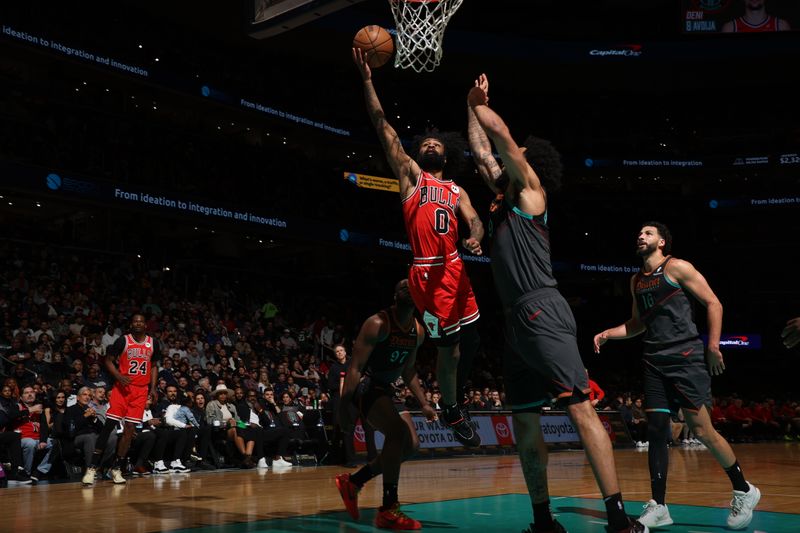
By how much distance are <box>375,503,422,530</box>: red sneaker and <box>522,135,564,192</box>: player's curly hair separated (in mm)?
2502

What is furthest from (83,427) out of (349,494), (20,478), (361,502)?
(349,494)

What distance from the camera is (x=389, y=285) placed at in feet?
96.5

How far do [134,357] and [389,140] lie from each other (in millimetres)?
5590

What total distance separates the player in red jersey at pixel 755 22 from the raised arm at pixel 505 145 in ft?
86.5

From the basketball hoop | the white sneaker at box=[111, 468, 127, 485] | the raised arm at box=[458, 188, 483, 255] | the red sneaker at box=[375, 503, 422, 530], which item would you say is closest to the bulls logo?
the white sneaker at box=[111, 468, 127, 485]

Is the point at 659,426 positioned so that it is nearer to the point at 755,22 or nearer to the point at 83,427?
the point at 83,427

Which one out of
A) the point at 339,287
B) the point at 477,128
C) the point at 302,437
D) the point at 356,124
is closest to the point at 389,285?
the point at 339,287

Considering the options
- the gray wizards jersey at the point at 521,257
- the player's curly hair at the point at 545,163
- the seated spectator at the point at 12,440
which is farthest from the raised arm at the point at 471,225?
the seated spectator at the point at 12,440

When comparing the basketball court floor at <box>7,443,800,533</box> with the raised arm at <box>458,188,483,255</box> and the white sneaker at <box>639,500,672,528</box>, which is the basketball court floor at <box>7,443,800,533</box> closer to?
the white sneaker at <box>639,500,672,528</box>

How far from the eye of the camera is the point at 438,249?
6.00 m

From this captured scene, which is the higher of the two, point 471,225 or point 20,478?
point 471,225

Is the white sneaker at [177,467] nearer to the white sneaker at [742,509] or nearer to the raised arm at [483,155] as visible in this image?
the raised arm at [483,155]

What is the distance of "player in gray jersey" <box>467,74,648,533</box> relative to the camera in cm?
456

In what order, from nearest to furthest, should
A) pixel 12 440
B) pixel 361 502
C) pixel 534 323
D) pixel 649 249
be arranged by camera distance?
pixel 534 323, pixel 649 249, pixel 361 502, pixel 12 440
